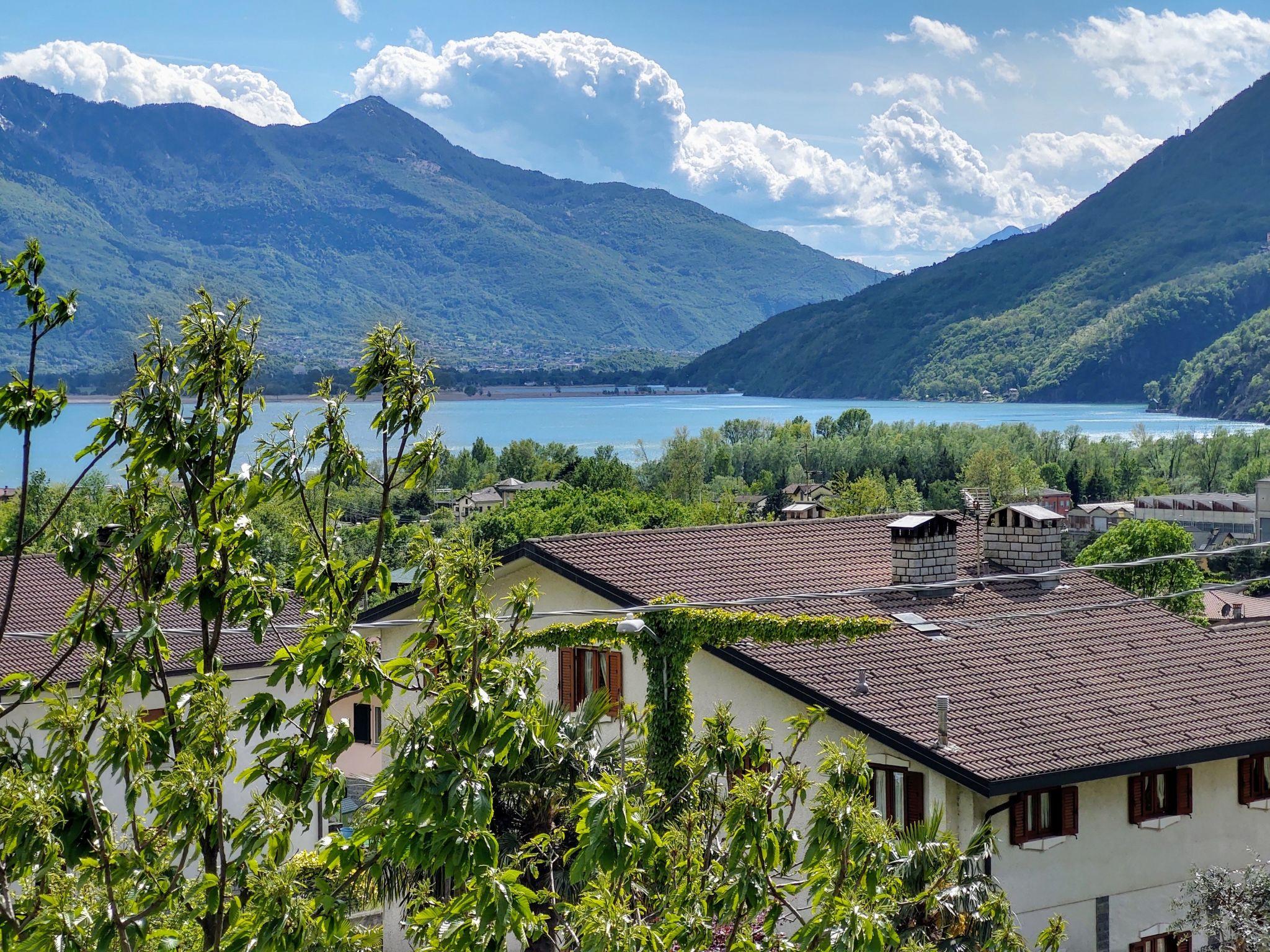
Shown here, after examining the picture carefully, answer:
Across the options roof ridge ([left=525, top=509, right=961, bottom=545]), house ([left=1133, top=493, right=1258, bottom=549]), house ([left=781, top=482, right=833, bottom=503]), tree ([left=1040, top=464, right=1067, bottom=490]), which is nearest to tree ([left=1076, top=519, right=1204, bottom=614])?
roof ridge ([left=525, top=509, right=961, bottom=545])

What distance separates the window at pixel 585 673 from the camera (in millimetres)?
16562

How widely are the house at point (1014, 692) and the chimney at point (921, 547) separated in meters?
0.03

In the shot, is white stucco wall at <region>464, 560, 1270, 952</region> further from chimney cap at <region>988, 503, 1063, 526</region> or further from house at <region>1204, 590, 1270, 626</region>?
house at <region>1204, 590, 1270, 626</region>

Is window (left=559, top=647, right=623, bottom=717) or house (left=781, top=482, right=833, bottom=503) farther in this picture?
house (left=781, top=482, right=833, bottom=503)

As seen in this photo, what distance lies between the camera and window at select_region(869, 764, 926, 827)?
1442cm

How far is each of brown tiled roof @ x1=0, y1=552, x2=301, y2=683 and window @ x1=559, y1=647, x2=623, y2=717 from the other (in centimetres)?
403

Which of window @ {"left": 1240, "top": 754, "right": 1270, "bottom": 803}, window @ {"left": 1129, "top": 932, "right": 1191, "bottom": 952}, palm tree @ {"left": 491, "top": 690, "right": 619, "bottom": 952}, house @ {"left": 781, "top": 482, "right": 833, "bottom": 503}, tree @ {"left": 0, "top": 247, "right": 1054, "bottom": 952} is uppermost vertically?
tree @ {"left": 0, "top": 247, "right": 1054, "bottom": 952}

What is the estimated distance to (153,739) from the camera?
479 cm

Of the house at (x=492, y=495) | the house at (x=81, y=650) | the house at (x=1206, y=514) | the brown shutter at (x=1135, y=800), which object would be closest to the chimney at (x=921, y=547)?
the brown shutter at (x=1135, y=800)

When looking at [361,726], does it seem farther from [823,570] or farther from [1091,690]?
[1091,690]

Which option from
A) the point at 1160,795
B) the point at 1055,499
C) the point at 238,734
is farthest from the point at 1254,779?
the point at 1055,499

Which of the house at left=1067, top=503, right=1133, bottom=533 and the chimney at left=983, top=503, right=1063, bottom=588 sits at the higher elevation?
the chimney at left=983, top=503, right=1063, bottom=588

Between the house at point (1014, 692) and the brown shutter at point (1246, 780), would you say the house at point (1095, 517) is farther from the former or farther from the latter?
the brown shutter at point (1246, 780)

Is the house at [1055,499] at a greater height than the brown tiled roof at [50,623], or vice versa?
the brown tiled roof at [50,623]
